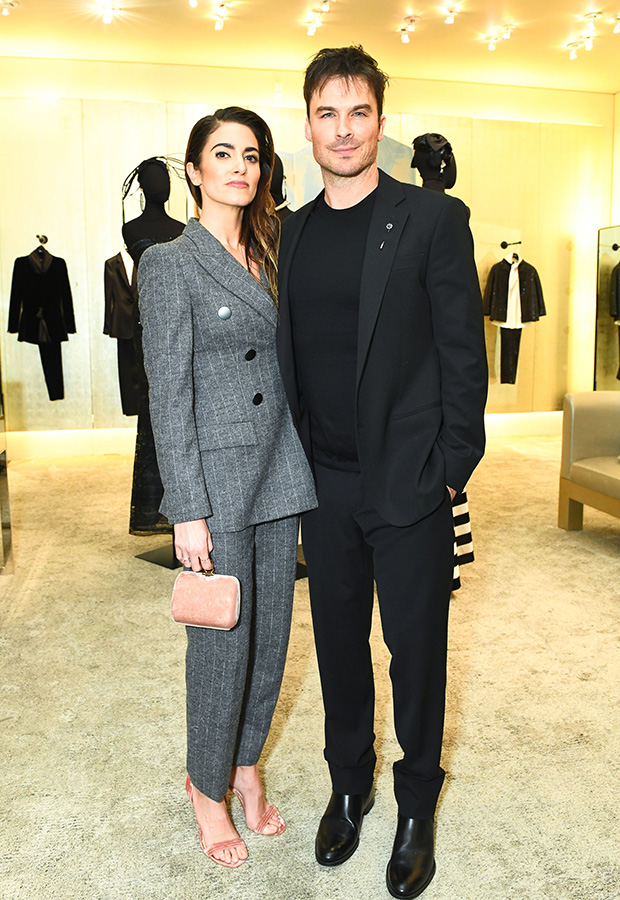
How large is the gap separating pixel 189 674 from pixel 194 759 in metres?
0.20

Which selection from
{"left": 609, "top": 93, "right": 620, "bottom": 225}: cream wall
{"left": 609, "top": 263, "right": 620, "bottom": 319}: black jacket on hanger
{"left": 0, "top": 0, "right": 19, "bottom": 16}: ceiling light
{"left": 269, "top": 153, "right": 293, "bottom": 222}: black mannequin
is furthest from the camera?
{"left": 609, "top": 93, "right": 620, "bottom": 225}: cream wall

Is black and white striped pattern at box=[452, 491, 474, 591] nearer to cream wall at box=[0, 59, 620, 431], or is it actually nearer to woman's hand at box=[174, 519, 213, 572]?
woman's hand at box=[174, 519, 213, 572]

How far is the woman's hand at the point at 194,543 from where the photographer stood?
164 cm

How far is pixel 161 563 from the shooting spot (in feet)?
13.1

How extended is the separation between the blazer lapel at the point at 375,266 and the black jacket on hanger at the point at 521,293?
20.0 ft

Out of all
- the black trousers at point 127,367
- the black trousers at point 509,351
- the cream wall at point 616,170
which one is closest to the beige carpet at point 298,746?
the black trousers at point 127,367

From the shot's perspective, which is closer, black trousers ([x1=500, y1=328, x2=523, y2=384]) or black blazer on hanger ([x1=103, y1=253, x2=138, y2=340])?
black blazer on hanger ([x1=103, y1=253, x2=138, y2=340])

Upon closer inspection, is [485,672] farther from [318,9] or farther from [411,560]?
[318,9]

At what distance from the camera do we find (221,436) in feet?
5.47

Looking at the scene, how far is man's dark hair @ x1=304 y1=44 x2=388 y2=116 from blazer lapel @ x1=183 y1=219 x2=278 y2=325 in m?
0.33

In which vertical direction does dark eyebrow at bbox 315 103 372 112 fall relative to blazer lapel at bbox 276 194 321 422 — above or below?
above

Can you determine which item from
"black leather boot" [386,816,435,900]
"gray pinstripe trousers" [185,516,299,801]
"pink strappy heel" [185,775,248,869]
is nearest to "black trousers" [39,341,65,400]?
"gray pinstripe trousers" [185,516,299,801]

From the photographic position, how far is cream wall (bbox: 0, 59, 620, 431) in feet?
21.9

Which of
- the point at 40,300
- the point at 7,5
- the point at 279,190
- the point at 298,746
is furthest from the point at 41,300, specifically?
the point at 298,746
